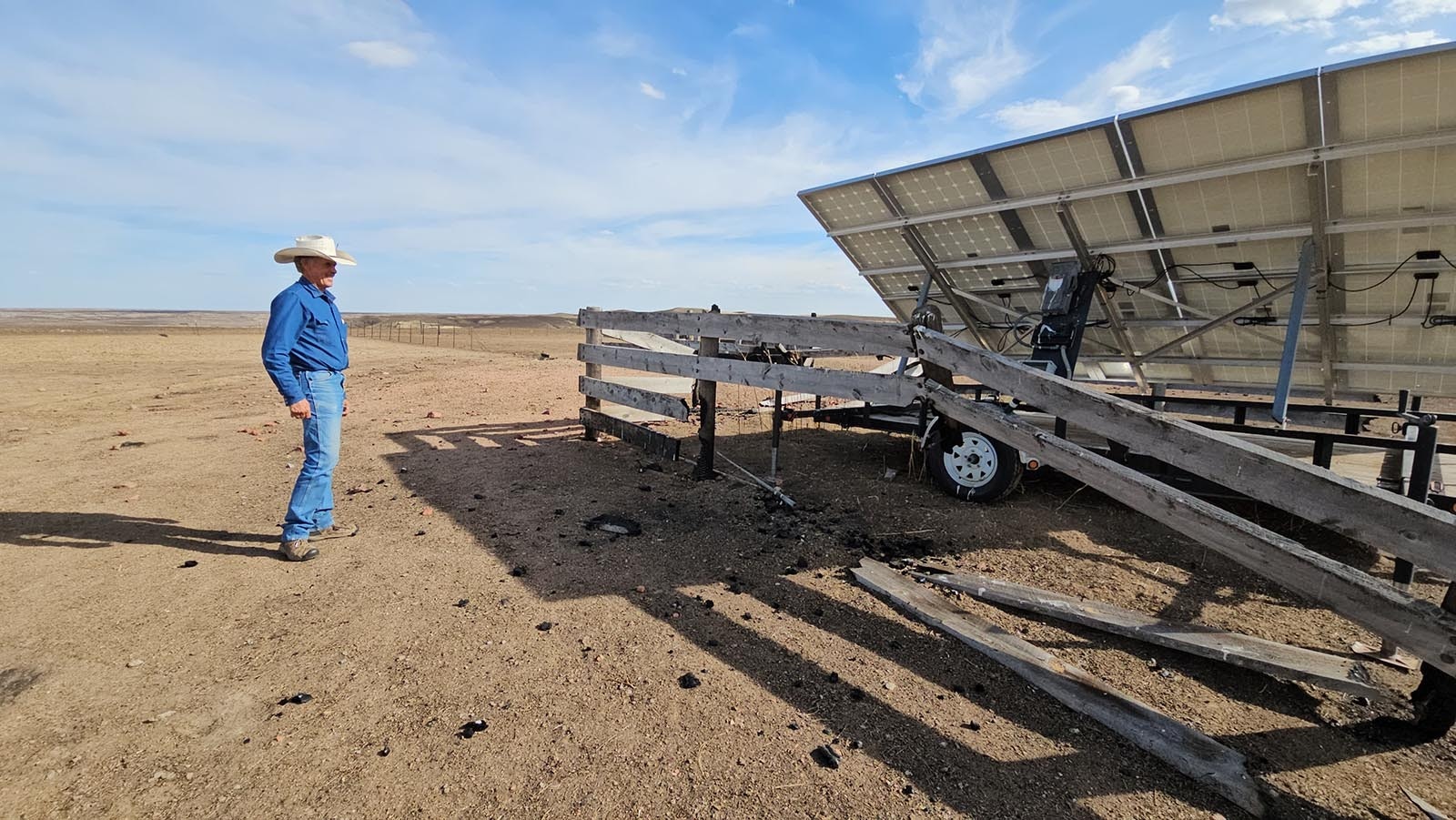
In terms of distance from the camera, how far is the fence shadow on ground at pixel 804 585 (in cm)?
272

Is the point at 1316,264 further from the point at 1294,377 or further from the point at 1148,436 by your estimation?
the point at 1148,436

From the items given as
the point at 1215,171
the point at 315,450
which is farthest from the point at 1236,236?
the point at 315,450

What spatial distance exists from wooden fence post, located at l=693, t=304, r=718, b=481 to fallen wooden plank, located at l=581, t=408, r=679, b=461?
32 cm

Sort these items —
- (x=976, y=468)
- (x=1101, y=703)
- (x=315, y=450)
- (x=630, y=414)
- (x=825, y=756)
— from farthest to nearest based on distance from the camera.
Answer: (x=630, y=414) → (x=976, y=468) → (x=315, y=450) → (x=1101, y=703) → (x=825, y=756)

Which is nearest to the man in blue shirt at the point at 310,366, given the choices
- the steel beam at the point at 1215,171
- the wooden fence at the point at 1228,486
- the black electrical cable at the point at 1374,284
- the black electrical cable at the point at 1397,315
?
the wooden fence at the point at 1228,486

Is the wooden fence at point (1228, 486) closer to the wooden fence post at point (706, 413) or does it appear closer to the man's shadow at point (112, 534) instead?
the wooden fence post at point (706, 413)

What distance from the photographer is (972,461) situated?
613 cm

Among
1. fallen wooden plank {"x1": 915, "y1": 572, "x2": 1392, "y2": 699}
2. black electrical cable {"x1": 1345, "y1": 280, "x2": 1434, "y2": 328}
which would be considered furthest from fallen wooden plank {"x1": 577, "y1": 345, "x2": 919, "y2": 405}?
black electrical cable {"x1": 1345, "y1": 280, "x2": 1434, "y2": 328}

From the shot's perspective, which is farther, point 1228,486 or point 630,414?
point 630,414

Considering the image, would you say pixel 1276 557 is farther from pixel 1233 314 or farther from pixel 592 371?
pixel 592 371

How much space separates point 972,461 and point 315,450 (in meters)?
5.65

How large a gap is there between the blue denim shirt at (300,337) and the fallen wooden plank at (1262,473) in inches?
179

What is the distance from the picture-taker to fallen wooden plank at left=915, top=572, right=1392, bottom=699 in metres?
3.26

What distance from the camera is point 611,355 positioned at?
8.26 metres
